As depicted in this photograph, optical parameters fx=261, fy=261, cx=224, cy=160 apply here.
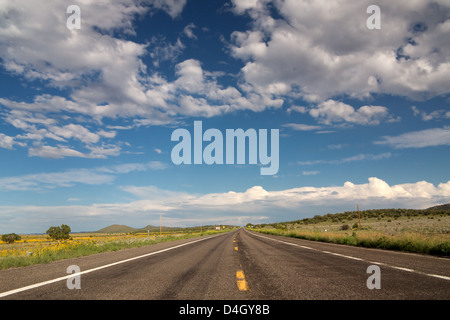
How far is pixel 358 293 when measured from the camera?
13.8 ft

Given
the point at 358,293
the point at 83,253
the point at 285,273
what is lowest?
the point at 83,253

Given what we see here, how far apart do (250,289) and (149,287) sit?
188 centimetres
